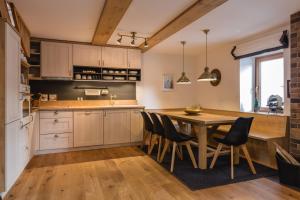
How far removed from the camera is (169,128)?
3.35m

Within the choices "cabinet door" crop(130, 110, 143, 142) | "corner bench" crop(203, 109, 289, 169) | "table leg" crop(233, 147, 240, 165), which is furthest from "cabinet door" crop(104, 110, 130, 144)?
"table leg" crop(233, 147, 240, 165)

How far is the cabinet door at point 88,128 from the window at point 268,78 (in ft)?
11.1

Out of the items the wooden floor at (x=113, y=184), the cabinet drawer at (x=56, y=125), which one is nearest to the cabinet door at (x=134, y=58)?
the cabinet drawer at (x=56, y=125)

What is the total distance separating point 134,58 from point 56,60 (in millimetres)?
1753

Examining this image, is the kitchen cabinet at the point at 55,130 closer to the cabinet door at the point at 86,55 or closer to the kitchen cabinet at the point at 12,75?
the cabinet door at the point at 86,55

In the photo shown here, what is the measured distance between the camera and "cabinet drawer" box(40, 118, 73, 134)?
414 centimetres

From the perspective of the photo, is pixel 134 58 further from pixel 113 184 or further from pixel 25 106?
pixel 113 184

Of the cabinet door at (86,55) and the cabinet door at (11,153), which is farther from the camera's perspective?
the cabinet door at (86,55)

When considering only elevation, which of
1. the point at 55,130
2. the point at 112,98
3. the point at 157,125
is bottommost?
the point at 55,130

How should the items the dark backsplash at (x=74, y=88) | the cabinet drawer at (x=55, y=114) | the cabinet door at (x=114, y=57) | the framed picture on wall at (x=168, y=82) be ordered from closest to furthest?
the cabinet drawer at (x=55, y=114), the dark backsplash at (x=74, y=88), the cabinet door at (x=114, y=57), the framed picture on wall at (x=168, y=82)

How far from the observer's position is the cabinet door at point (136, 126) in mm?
4820

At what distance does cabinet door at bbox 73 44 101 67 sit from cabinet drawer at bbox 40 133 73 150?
1.58m

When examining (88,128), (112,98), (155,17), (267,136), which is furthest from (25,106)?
(267,136)

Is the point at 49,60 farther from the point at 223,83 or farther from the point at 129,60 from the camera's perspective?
the point at 223,83
